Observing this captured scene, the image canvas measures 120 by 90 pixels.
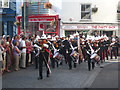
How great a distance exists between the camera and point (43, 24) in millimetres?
27844

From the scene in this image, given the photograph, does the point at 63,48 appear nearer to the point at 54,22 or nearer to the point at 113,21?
the point at 54,22

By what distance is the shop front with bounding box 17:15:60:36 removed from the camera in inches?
1072

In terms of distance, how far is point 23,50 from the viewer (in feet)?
49.9

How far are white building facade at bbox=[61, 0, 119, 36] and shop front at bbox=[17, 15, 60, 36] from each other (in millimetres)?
1115

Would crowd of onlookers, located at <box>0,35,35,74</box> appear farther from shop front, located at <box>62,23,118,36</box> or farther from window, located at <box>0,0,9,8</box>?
shop front, located at <box>62,23,118,36</box>

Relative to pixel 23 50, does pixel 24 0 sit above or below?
above

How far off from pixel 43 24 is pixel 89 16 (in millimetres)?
4965

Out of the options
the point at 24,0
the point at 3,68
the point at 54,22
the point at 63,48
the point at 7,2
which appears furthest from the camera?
the point at 54,22

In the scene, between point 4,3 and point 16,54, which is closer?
point 16,54

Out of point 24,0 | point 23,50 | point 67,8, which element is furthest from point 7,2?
point 67,8

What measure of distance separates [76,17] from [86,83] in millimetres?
18076

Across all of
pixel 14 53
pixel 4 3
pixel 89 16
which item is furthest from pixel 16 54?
pixel 89 16

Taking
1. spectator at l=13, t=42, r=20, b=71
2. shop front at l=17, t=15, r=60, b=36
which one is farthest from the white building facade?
spectator at l=13, t=42, r=20, b=71

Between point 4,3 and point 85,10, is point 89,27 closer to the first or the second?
point 85,10
